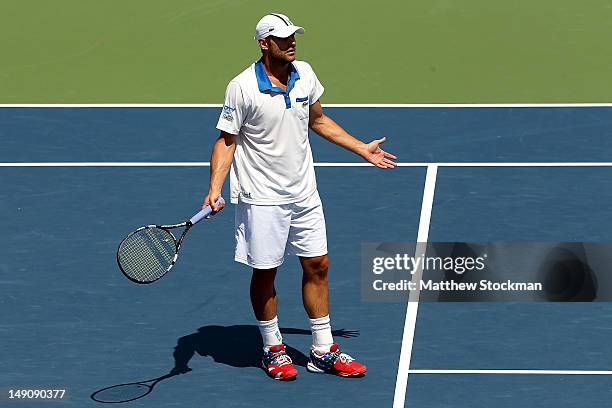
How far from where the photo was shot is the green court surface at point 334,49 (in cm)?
2114

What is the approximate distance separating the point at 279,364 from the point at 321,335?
39cm

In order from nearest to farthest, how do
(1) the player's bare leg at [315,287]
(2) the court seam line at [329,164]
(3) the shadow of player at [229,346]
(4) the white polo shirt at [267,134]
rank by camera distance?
1. (4) the white polo shirt at [267,134]
2. (1) the player's bare leg at [315,287]
3. (3) the shadow of player at [229,346]
4. (2) the court seam line at [329,164]

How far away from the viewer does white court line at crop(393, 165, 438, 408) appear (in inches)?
481

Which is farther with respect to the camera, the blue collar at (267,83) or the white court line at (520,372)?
the white court line at (520,372)

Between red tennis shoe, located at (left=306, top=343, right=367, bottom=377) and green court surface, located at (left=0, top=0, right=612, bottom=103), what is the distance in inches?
332

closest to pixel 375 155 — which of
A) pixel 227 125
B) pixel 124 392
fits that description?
pixel 227 125

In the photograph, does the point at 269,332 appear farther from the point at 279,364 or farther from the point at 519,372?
the point at 519,372

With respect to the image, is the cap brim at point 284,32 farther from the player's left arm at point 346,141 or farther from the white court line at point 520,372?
the white court line at point 520,372

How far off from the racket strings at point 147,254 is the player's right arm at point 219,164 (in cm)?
40

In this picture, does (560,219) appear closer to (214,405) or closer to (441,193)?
(441,193)

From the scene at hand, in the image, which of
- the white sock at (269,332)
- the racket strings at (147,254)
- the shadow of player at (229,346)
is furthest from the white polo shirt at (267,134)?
the shadow of player at (229,346)

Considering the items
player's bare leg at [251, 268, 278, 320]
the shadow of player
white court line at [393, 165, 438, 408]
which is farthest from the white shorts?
white court line at [393, 165, 438, 408]

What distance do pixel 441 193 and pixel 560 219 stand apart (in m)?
1.41

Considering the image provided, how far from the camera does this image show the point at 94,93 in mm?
21281
